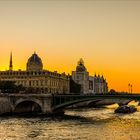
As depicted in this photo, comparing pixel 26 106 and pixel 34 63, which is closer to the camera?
pixel 26 106

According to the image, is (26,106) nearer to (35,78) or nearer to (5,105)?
(5,105)

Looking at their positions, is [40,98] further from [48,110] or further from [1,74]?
[1,74]

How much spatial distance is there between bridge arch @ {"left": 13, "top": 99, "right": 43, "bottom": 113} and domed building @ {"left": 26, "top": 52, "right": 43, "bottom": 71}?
194ft

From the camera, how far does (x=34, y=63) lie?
15962cm

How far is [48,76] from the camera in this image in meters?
143

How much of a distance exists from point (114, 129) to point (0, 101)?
3402 cm

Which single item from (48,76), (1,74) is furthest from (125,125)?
(1,74)

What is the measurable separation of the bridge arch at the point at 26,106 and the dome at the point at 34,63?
59.2 metres

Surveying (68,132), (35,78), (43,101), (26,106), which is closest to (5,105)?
(43,101)

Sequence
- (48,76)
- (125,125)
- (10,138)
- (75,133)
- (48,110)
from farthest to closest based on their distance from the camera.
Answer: (48,76) < (48,110) < (125,125) < (75,133) < (10,138)

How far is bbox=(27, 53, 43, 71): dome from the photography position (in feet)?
524

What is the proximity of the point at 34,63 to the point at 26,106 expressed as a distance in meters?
63.8

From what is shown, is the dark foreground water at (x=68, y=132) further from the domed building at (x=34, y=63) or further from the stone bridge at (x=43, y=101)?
the domed building at (x=34, y=63)

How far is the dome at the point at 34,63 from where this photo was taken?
6288 inches
